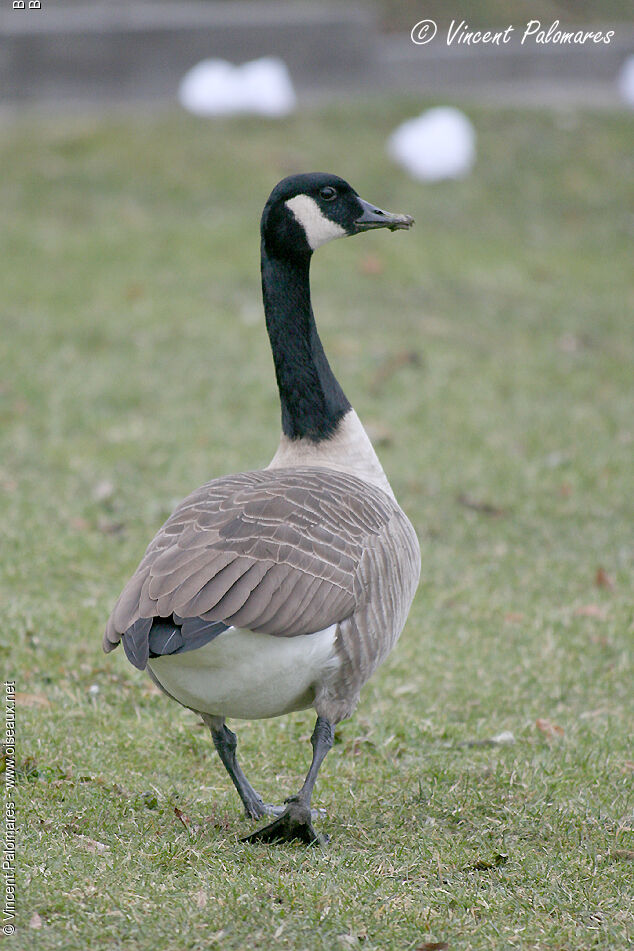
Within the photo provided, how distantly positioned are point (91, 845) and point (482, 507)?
452 centimetres

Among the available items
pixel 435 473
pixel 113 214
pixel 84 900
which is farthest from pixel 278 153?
pixel 84 900

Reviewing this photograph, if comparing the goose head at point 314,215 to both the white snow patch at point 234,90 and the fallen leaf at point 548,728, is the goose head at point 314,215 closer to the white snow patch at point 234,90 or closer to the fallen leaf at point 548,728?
the fallen leaf at point 548,728

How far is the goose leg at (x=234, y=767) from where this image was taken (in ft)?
12.8

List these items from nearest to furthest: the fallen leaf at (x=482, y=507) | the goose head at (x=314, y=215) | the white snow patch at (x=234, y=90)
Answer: the goose head at (x=314, y=215)
the fallen leaf at (x=482, y=507)
the white snow patch at (x=234, y=90)

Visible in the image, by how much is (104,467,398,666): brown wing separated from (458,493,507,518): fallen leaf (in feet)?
11.9

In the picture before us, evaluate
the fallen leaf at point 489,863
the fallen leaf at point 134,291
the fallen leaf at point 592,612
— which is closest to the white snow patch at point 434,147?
the fallen leaf at point 134,291

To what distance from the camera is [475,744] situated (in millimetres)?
4770

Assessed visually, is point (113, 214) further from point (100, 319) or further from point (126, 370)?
point (126, 370)

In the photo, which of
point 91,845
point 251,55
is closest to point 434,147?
Answer: point 251,55

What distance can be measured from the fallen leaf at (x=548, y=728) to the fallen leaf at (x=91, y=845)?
82.0 inches

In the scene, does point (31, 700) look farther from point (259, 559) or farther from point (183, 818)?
point (259, 559)

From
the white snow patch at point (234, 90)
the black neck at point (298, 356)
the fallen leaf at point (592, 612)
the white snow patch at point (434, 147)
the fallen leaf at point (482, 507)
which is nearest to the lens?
the black neck at point (298, 356)

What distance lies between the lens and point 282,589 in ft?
11.2

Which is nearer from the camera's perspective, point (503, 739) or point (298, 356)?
point (298, 356)
